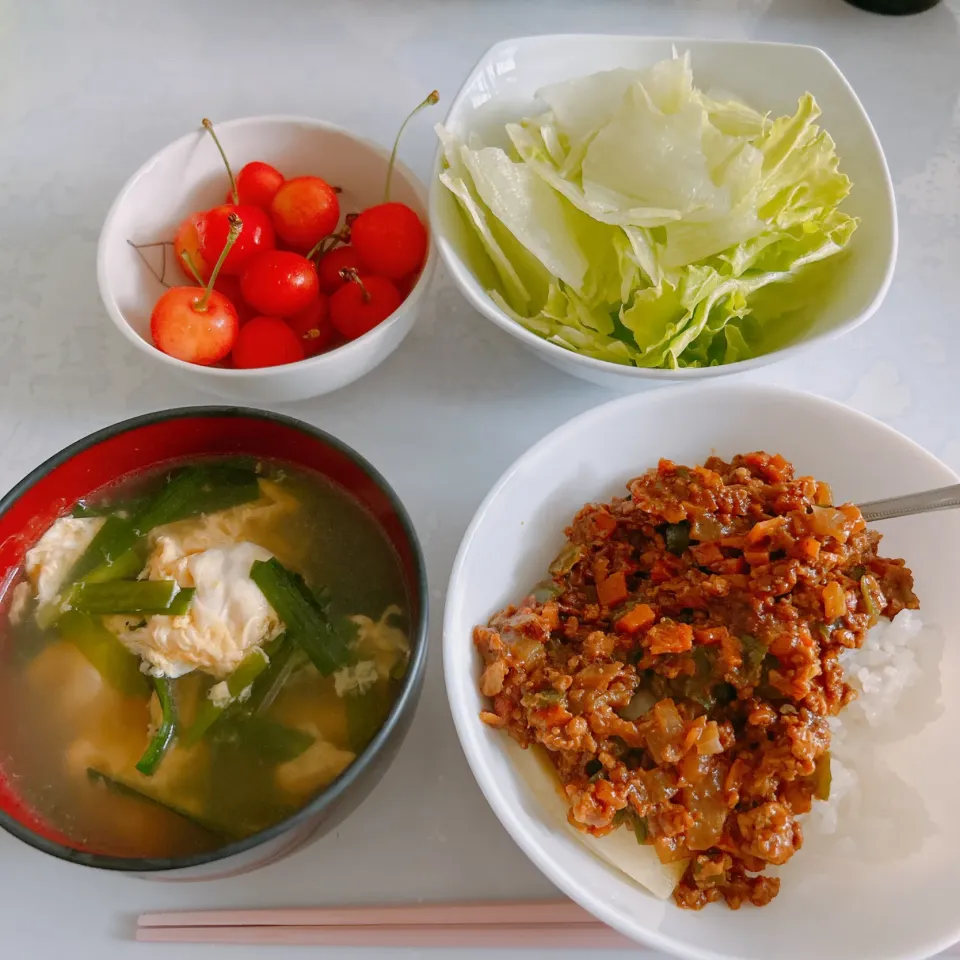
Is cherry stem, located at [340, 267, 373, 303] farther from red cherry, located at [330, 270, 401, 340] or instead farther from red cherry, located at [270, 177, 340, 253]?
red cherry, located at [270, 177, 340, 253]

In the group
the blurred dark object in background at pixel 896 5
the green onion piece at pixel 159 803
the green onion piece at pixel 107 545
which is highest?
the blurred dark object in background at pixel 896 5

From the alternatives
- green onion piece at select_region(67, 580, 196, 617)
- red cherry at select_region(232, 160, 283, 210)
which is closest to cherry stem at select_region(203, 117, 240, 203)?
red cherry at select_region(232, 160, 283, 210)

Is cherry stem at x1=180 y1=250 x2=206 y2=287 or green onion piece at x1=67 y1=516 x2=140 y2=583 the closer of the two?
green onion piece at x1=67 y1=516 x2=140 y2=583

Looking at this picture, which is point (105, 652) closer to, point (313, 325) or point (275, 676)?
point (275, 676)

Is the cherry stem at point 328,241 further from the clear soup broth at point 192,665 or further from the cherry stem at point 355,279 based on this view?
the clear soup broth at point 192,665

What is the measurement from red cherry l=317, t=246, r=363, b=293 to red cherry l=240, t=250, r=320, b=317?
73mm

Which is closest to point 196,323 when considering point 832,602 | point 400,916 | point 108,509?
point 108,509

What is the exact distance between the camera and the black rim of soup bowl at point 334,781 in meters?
0.88

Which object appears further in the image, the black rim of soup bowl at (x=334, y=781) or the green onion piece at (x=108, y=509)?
the green onion piece at (x=108, y=509)

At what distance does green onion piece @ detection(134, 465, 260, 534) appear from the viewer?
126 centimetres

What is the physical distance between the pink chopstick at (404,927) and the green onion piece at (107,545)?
51 cm

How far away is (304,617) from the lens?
116cm

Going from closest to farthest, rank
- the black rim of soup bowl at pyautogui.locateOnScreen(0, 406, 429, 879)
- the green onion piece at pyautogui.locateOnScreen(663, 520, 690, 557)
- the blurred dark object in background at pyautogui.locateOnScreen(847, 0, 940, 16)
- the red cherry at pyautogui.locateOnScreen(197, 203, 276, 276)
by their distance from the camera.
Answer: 1. the black rim of soup bowl at pyautogui.locateOnScreen(0, 406, 429, 879)
2. the green onion piece at pyautogui.locateOnScreen(663, 520, 690, 557)
3. the red cherry at pyautogui.locateOnScreen(197, 203, 276, 276)
4. the blurred dark object in background at pyautogui.locateOnScreen(847, 0, 940, 16)

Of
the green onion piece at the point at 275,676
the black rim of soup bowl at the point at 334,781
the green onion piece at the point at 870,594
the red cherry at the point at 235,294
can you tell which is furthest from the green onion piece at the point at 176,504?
the green onion piece at the point at 870,594
